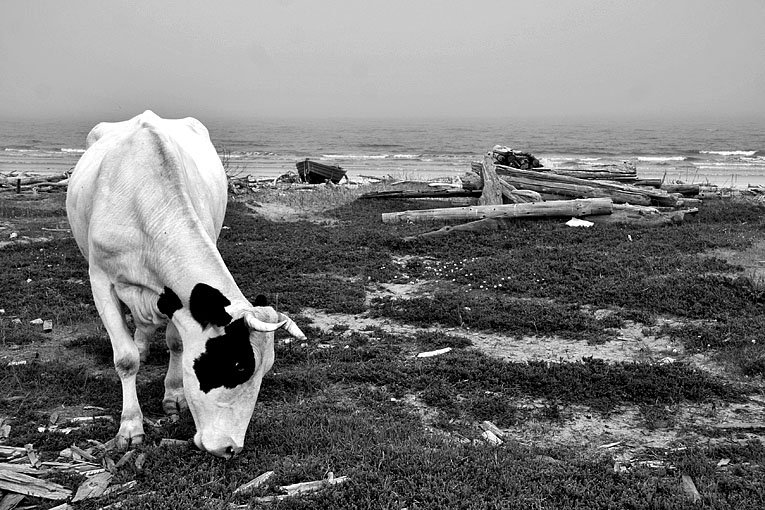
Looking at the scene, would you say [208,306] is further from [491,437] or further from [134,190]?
[491,437]

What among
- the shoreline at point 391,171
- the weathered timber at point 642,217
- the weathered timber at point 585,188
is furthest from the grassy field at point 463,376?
the shoreline at point 391,171

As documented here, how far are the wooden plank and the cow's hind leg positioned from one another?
1.59m

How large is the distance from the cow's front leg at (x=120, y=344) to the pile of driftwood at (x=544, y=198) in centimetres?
1003

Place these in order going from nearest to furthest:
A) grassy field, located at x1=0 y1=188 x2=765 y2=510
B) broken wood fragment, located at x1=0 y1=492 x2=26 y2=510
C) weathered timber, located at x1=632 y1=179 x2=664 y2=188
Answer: broken wood fragment, located at x1=0 y1=492 x2=26 y2=510
grassy field, located at x1=0 y1=188 x2=765 y2=510
weathered timber, located at x1=632 y1=179 x2=664 y2=188

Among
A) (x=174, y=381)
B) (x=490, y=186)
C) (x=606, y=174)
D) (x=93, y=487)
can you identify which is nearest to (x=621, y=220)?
(x=490, y=186)

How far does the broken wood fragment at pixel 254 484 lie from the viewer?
4797 millimetres

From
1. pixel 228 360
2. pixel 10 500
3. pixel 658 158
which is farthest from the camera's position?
pixel 658 158

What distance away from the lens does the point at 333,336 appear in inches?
356

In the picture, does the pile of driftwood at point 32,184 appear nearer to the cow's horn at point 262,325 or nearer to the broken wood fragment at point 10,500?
the broken wood fragment at point 10,500

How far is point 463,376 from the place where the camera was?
759cm

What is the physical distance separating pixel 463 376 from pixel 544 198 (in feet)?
41.2

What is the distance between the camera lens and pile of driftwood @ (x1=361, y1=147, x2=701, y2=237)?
16.8m

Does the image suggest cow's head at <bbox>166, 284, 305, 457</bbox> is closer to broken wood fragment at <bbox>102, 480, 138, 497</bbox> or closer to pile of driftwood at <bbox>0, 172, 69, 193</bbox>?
broken wood fragment at <bbox>102, 480, 138, 497</bbox>

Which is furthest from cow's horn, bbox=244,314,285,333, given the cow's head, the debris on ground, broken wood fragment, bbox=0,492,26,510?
broken wood fragment, bbox=0,492,26,510
